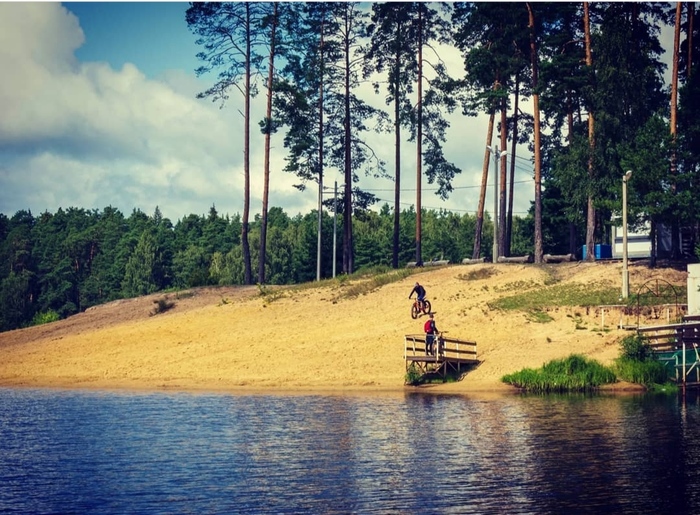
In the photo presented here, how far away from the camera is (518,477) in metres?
24.8

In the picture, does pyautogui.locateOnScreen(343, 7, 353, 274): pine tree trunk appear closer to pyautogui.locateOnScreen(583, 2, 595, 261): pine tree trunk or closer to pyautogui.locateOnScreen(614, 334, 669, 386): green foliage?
pyautogui.locateOnScreen(583, 2, 595, 261): pine tree trunk

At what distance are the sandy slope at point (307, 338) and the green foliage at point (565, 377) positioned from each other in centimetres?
122

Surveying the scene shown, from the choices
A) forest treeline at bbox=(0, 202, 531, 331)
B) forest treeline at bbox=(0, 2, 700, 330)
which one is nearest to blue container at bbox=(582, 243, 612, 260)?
forest treeline at bbox=(0, 2, 700, 330)

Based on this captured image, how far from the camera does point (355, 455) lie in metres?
28.0

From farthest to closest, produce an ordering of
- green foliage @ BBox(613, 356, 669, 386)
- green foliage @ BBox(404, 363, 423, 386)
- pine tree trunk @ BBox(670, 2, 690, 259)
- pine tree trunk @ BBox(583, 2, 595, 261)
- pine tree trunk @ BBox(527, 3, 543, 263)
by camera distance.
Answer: pine tree trunk @ BBox(527, 3, 543, 263) → pine tree trunk @ BBox(583, 2, 595, 261) → pine tree trunk @ BBox(670, 2, 690, 259) → green foliage @ BBox(404, 363, 423, 386) → green foliage @ BBox(613, 356, 669, 386)

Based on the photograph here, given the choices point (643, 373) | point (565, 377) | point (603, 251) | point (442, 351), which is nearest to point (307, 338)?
point (442, 351)

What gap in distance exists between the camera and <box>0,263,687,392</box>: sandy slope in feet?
156

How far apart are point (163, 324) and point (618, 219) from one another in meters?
28.1

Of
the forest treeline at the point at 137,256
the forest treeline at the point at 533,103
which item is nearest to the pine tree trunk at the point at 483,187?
the forest treeline at the point at 533,103

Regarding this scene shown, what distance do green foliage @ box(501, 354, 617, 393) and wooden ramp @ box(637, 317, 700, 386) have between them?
2.48 meters

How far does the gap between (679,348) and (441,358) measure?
35.3 ft

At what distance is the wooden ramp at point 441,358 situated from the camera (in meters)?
45.0

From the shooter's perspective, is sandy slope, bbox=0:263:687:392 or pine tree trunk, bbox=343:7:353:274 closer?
sandy slope, bbox=0:263:687:392

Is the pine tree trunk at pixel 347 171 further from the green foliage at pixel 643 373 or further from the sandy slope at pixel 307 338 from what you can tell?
the green foliage at pixel 643 373
